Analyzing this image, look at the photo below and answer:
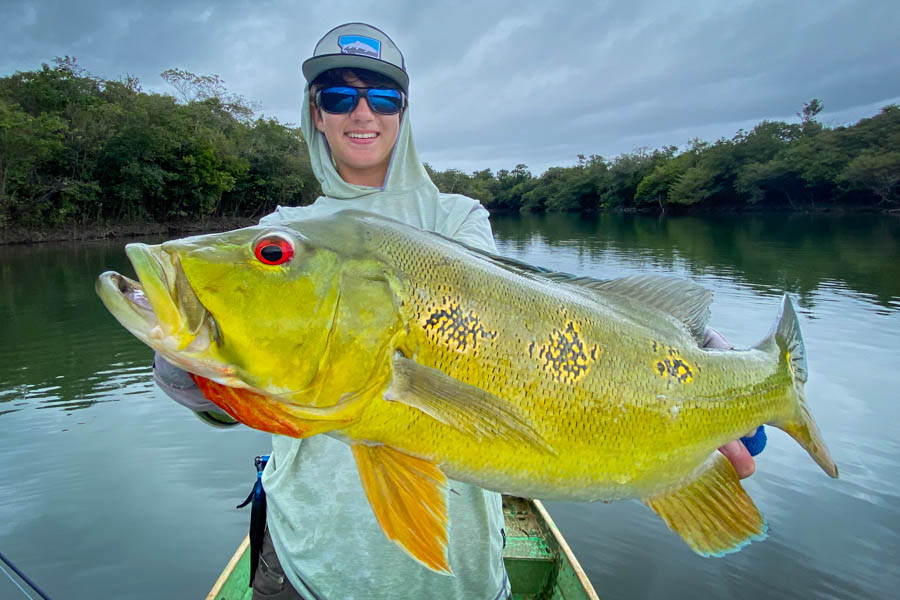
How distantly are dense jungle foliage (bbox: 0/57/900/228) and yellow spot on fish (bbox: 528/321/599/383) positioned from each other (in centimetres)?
4055

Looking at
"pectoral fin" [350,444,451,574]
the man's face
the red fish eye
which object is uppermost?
the man's face

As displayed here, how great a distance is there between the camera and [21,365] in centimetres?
1201

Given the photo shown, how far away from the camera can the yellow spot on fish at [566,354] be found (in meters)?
1.56

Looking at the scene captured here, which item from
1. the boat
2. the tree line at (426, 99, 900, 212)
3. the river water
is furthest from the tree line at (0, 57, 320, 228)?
the tree line at (426, 99, 900, 212)

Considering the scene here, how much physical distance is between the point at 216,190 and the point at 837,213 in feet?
208

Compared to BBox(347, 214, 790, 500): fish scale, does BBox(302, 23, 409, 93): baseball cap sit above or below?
above

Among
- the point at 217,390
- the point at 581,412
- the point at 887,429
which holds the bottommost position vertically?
the point at 887,429

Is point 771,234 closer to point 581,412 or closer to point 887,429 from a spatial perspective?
point 887,429

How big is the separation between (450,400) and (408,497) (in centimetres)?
29

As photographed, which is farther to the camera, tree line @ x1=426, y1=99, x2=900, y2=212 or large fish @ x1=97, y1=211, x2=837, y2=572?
tree line @ x1=426, y1=99, x2=900, y2=212

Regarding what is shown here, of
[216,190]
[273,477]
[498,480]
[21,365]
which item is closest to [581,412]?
[498,480]

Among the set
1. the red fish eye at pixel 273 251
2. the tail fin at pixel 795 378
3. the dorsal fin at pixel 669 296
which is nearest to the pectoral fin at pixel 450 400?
the red fish eye at pixel 273 251

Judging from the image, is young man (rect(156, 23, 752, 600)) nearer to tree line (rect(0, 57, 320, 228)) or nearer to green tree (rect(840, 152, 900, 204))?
tree line (rect(0, 57, 320, 228))

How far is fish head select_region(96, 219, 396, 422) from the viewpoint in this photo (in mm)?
1274
